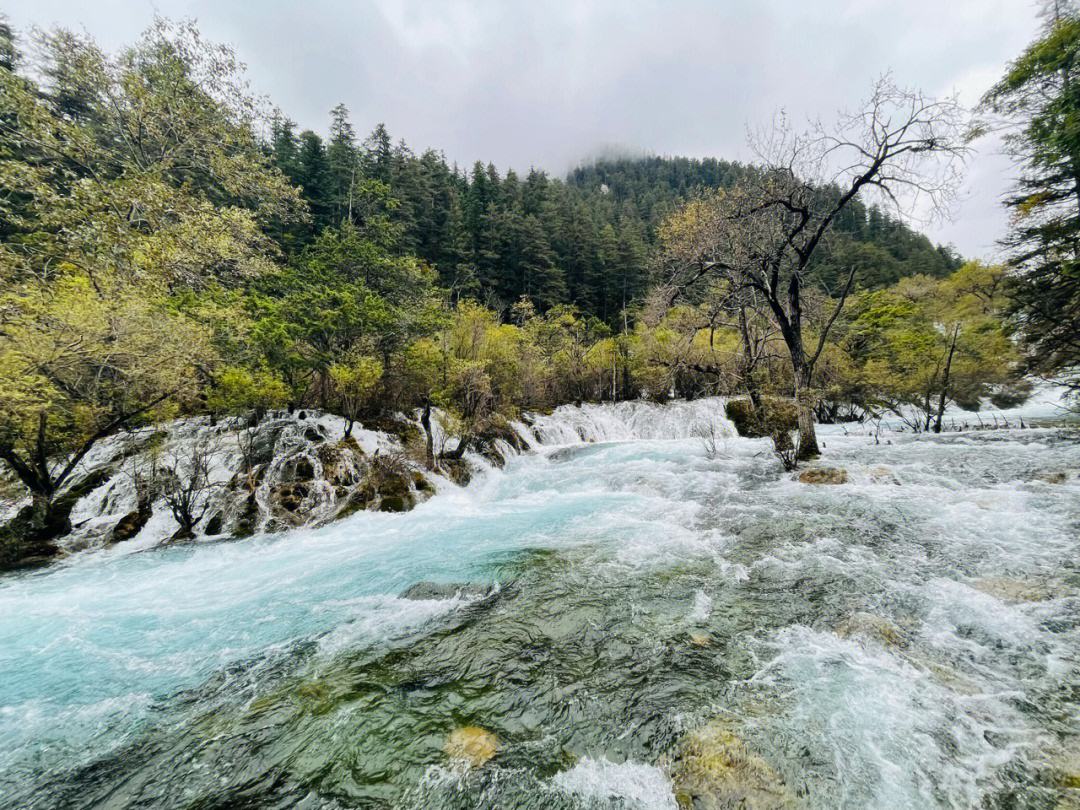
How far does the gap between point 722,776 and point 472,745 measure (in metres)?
1.88

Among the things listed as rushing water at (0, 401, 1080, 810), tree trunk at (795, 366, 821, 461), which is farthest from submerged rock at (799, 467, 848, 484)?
tree trunk at (795, 366, 821, 461)

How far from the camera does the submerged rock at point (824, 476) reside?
9555mm

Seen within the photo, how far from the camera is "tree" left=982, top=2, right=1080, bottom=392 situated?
11.5 metres

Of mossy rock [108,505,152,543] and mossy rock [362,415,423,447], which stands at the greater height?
mossy rock [362,415,423,447]

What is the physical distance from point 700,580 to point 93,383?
556 inches

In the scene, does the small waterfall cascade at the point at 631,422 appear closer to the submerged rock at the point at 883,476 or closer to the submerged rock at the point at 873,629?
the submerged rock at the point at 883,476

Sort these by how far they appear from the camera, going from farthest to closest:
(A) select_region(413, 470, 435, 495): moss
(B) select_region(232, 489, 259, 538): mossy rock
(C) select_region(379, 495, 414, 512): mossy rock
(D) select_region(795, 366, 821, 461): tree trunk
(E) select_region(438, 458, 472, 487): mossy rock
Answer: (E) select_region(438, 458, 472, 487): mossy rock, (A) select_region(413, 470, 435, 495): moss, (C) select_region(379, 495, 414, 512): mossy rock, (D) select_region(795, 366, 821, 461): tree trunk, (B) select_region(232, 489, 259, 538): mossy rock

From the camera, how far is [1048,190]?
46.1 ft

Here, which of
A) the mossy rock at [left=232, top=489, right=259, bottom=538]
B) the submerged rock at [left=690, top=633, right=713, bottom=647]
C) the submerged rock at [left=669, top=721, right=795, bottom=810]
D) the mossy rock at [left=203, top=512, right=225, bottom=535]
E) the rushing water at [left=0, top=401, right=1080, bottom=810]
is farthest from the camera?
the mossy rock at [left=203, top=512, right=225, bottom=535]

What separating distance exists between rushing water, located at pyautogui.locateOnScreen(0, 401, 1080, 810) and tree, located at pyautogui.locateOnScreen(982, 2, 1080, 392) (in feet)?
30.3

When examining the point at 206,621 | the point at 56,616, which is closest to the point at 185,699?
the point at 206,621

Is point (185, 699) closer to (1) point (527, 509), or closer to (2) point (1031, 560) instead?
(1) point (527, 509)

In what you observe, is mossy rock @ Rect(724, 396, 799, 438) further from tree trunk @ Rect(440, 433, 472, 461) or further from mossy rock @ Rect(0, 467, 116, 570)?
mossy rock @ Rect(0, 467, 116, 570)

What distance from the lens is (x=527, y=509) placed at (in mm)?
11055
